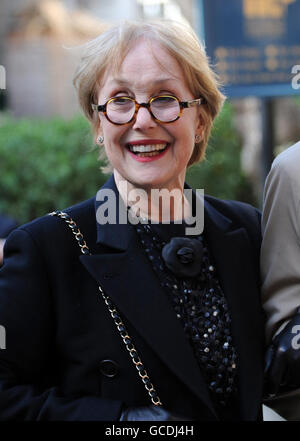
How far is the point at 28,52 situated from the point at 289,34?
512cm

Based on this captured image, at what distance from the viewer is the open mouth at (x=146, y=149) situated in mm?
2078

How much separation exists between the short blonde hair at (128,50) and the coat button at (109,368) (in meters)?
0.85

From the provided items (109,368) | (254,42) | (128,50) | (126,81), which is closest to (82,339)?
(109,368)

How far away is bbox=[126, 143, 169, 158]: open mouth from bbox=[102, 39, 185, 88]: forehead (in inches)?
7.8

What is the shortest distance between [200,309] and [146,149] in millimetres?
557

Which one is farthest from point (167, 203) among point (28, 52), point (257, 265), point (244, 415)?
point (28, 52)

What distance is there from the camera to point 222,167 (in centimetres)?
672

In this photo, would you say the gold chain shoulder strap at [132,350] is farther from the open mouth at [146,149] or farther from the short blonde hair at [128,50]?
the short blonde hair at [128,50]

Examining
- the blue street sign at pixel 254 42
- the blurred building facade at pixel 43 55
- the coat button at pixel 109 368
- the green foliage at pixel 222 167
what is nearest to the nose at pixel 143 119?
the coat button at pixel 109 368

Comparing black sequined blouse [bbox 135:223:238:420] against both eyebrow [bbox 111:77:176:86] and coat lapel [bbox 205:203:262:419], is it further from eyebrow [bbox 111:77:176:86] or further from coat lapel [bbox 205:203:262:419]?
eyebrow [bbox 111:77:176:86]

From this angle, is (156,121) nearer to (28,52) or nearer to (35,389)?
(35,389)

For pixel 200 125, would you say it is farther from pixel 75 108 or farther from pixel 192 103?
pixel 75 108

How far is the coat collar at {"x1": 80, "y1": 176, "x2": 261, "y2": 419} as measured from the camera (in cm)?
192

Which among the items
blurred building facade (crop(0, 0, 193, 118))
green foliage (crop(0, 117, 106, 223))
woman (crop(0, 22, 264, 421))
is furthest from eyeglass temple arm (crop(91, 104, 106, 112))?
blurred building facade (crop(0, 0, 193, 118))
